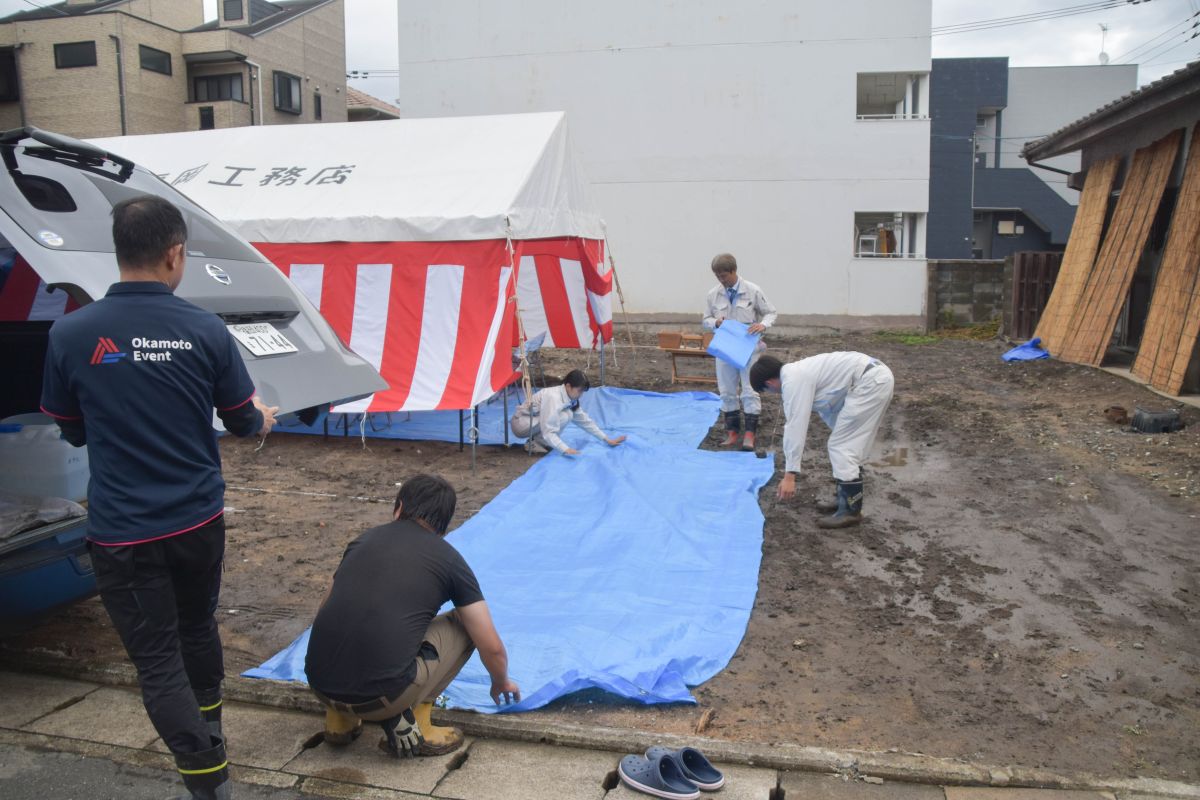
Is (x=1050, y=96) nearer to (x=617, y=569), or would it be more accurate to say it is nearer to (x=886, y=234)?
(x=886, y=234)

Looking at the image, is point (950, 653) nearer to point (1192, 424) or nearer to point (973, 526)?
point (973, 526)

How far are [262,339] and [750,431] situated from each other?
493cm

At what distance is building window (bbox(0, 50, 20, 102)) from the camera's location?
25766mm

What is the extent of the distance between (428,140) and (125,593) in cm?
692

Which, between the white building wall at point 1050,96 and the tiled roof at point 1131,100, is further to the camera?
the white building wall at point 1050,96

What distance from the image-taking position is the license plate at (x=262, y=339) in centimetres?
301

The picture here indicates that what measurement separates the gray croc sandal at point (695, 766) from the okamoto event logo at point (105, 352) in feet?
6.05

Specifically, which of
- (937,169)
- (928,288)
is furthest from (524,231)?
(937,169)

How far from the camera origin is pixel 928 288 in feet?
53.4

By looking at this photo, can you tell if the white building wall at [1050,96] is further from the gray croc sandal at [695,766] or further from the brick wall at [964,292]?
the gray croc sandal at [695,766]

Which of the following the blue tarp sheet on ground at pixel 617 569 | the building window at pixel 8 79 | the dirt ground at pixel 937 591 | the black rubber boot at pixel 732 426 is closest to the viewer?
the dirt ground at pixel 937 591

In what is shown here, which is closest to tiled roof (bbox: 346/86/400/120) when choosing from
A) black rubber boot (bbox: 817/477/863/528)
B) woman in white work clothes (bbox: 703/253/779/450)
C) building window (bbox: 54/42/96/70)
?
building window (bbox: 54/42/96/70)

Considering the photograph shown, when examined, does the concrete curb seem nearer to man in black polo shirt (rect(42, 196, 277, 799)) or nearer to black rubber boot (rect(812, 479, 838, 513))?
man in black polo shirt (rect(42, 196, 277, 799))

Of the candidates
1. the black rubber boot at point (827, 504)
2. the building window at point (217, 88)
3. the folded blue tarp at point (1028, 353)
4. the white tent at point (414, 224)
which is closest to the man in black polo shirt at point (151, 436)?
the black rubber boot at point (827, 504)
